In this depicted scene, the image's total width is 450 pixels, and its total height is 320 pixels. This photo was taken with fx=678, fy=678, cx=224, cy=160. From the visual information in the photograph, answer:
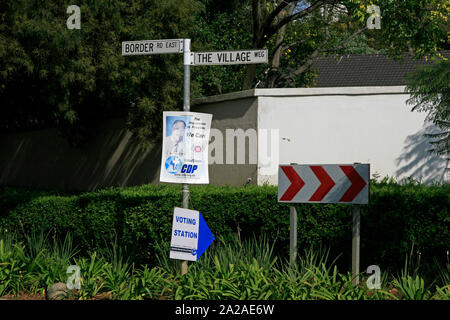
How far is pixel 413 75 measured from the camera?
9312mm

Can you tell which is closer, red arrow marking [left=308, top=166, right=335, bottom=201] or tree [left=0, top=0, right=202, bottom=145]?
red arrow marking [left=308, top=166, right=335, bottom=201]

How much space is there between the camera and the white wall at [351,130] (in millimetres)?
12133

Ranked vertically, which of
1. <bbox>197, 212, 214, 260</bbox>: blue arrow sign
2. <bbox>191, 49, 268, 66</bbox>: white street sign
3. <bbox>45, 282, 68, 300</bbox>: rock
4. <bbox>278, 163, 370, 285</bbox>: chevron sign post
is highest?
<bbox>191, 49, 268, 66</bbox>: white street sign

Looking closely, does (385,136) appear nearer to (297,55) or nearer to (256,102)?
(256,102)

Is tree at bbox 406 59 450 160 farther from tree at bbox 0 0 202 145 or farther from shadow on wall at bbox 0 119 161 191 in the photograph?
shadow on wall at bbox 0 119 161 191

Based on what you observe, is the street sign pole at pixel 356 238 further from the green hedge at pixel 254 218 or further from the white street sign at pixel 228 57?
the white street sign at pixel 228 57

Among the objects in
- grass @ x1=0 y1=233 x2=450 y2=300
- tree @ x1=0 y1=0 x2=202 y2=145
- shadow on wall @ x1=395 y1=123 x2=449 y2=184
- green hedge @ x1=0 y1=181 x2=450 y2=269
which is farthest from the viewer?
shadow on wall @ x1=395 y1=123 x2=449 y2=184

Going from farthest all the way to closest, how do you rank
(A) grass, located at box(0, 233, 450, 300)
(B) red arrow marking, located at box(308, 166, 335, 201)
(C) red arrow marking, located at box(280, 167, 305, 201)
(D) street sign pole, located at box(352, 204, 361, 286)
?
(C) red arrow marking, located at box(280, 167, 305, 201) < (B) red arrow marking, located at box(308, 166, 335, 201) < (D) street sign pole, located at box(352, 204, 361, 286) < (A) grass, located at box(0, 233, 450, 300)

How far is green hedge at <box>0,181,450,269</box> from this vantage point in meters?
8.10

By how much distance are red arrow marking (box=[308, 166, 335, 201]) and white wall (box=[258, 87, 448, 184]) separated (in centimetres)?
476

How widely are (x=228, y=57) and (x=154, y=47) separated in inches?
37.1

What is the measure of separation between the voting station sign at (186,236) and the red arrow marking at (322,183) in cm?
140

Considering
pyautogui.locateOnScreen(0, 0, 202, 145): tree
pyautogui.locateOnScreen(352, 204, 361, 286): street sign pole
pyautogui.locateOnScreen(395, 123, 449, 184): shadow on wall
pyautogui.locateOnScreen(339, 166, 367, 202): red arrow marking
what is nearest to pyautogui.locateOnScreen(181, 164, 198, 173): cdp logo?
pyautogui.locateOnScreen(339, 166, 367, 202): red arrow marking

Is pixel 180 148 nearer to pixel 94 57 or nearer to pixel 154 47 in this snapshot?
pixel 154 47
